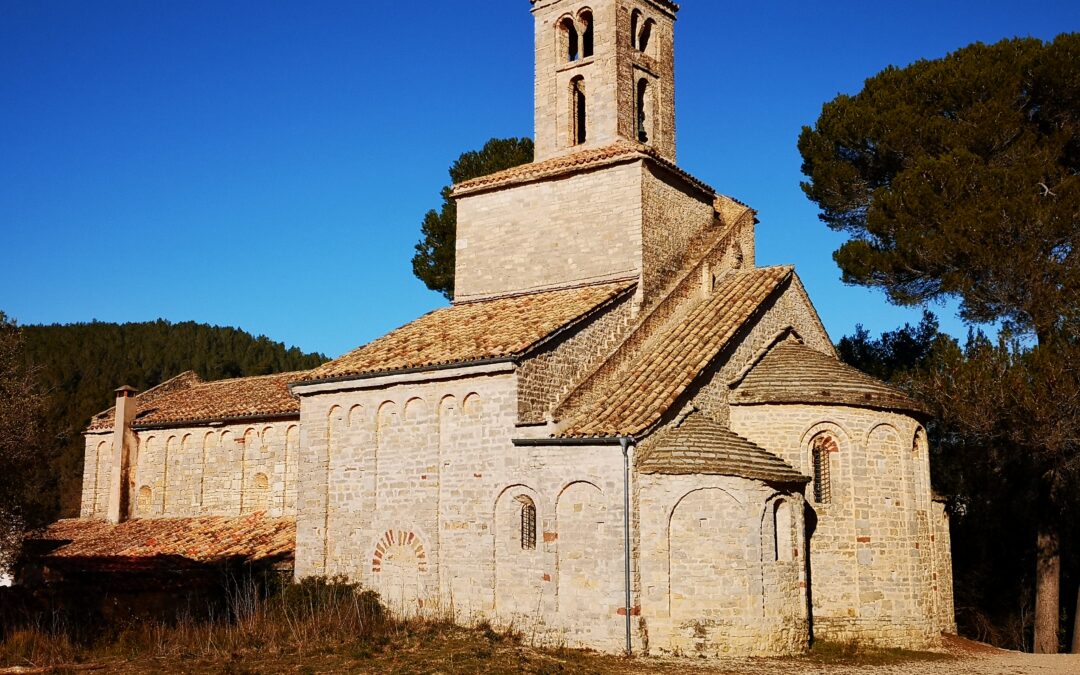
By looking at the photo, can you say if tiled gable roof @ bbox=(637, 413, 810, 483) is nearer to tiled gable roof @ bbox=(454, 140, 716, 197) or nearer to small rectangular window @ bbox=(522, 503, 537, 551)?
small rectangular window @ bbox=(522, 503, 537, 551)

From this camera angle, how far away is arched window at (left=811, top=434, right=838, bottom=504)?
636 inches

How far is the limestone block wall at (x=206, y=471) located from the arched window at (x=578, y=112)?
9.63 m

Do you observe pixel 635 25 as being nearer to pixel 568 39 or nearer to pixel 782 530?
pixel 568 39

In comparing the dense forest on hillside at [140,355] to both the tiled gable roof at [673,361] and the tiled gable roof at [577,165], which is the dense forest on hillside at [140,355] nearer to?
the tiled gable roof at [577,165]

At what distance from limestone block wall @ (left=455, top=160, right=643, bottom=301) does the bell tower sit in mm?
1213

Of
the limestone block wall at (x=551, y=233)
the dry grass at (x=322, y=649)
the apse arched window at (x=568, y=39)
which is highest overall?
the apse arched window at (x=568, y=39)

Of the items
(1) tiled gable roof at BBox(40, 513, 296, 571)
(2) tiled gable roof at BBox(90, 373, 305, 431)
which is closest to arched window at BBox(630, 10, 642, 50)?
(2) tiled gable roof at BBox(90, 373, 305, 431)

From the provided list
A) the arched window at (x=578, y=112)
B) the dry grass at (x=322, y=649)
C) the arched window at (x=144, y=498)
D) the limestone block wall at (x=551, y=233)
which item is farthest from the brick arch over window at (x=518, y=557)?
the arched window at (x=144, y=498)

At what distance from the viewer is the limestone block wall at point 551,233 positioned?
61.6 ft

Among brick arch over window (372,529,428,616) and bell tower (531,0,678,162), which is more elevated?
bell tower (531,0,678,162)

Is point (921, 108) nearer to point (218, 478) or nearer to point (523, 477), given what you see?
point (523, 477)

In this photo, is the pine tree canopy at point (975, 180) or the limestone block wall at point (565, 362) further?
the pine tree canopy at point (975, 180)

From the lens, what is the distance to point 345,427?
17.8 m

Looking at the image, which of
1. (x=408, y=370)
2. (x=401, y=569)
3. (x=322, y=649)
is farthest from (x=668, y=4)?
(x=322, y=649)
